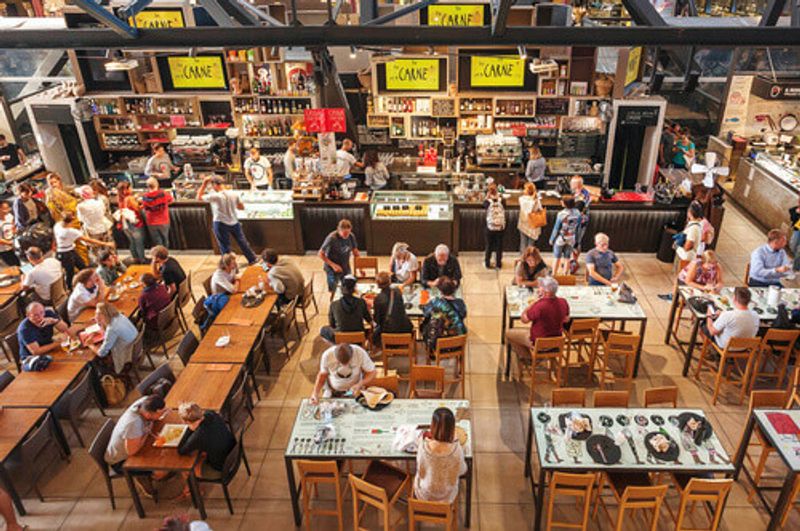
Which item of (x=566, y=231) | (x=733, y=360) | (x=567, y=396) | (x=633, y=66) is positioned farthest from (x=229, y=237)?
(x=633, y=66)

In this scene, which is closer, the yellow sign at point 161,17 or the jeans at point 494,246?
the jeans at point 494,246

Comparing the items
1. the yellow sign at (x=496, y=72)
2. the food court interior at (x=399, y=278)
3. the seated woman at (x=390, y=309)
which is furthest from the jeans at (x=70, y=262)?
the yellow sign at (x=496, y=72)

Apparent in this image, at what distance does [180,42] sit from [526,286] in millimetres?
5004

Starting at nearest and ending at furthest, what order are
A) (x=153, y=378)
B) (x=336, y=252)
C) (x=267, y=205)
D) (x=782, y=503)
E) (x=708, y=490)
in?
(x=708, y=490), (x=782, y=503), (x=153, y=378), (x=336, y=252), (x=267, y=205)

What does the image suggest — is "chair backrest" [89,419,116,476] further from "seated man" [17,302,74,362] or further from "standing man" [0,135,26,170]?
"standing man" [0,135,26,170]

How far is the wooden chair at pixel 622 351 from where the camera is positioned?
6.81m

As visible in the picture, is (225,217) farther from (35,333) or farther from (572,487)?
(572,487)

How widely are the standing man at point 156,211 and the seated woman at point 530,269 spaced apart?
601 cm

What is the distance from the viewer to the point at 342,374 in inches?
238

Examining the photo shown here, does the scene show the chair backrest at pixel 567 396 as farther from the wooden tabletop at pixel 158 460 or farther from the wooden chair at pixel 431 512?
the wooden tabletop at pixel 158 460

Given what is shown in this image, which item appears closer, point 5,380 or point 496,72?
point 5,380

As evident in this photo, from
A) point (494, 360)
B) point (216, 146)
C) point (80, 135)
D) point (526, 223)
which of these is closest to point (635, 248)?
point (526, 223)

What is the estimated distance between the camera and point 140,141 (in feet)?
43.9

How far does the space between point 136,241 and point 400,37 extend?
275 inches
